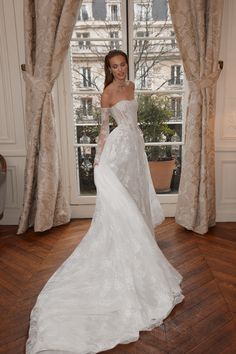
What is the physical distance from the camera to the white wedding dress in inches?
87.7

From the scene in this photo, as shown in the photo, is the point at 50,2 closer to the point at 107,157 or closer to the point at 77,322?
the point at 107,157

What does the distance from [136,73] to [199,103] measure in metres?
0.91

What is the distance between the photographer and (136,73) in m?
4.27

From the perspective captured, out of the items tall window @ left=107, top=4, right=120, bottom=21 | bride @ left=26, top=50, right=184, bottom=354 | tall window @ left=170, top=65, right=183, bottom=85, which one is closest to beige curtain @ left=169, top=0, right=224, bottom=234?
tall window @ left=170, top=65, right=183, bottom=85

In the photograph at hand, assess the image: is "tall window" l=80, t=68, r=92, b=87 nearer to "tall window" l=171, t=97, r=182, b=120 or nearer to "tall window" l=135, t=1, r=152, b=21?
"tall window" l=135, t=1, r=152, b=21

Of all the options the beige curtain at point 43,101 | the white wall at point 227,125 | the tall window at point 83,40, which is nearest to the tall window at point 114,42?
the tall window at point 83,40

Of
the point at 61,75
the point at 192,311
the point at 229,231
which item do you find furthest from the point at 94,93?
the point at 192,311

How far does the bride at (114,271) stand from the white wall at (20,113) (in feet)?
4.92

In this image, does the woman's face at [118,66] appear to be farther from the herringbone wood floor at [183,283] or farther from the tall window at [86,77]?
the herringbone wood floor at [183,283]

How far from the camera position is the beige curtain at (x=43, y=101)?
3.69m

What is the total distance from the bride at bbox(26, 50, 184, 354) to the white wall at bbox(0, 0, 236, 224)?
4.92 ft

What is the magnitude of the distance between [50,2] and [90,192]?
223 cm

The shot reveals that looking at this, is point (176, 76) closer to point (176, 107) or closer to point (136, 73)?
point (176, 107)

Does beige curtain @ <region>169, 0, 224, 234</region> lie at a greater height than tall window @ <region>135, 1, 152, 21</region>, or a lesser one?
lesser
